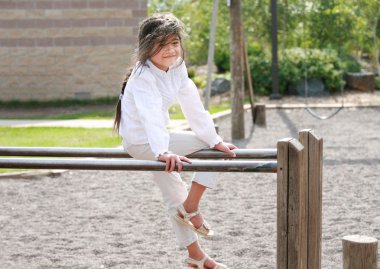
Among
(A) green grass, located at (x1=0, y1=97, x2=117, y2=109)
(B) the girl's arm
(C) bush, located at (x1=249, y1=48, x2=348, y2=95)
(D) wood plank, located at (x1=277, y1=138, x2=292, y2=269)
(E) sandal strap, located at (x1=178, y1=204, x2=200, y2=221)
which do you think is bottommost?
(A) green grass, located at (x1=0, y1=97, x2=117, y2=109)

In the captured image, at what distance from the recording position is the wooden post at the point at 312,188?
354 centimetres

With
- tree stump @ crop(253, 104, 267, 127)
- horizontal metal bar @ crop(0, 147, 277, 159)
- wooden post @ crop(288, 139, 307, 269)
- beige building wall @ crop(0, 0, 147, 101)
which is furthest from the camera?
beige building wall @ crop(0, 0, 147, 101)

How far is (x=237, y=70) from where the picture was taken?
10.4 m

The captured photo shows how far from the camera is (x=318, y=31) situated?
1764cm

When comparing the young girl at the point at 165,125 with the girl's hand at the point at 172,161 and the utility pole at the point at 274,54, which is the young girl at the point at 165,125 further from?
the utility pole at the point at 274,54

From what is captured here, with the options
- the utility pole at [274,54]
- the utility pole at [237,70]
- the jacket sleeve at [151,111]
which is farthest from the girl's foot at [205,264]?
the utility pole at [274,54]

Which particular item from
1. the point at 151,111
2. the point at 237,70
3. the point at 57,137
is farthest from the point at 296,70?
the point at 151,111

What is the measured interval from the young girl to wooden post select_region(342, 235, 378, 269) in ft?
2.35

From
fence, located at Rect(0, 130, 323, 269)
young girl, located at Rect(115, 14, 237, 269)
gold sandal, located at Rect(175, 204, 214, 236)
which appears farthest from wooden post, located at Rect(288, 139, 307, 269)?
gold sandal, located at Rect(175, 204, 214, 236)

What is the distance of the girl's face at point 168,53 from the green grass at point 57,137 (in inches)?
206

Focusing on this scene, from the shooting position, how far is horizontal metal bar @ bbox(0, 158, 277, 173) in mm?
3375

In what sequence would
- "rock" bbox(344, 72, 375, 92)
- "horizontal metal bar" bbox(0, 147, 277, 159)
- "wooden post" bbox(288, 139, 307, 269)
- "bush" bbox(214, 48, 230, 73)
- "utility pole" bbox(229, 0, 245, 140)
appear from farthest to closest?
1. "bush" bbox(214, 48, 230, 73)
2. "rock" bbox(344, 72, 375, 92)
3. "utility pole" bbox(229, 0, 245, 140)
4. "horizontal metal bar" bbox(0, 147, 277, 159)
5. "wooden post" bbox(288, 139, 307, 269)

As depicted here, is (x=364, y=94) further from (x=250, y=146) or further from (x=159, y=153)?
(x=159, y=153)

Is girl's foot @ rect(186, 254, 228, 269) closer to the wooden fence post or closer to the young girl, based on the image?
the young girl
